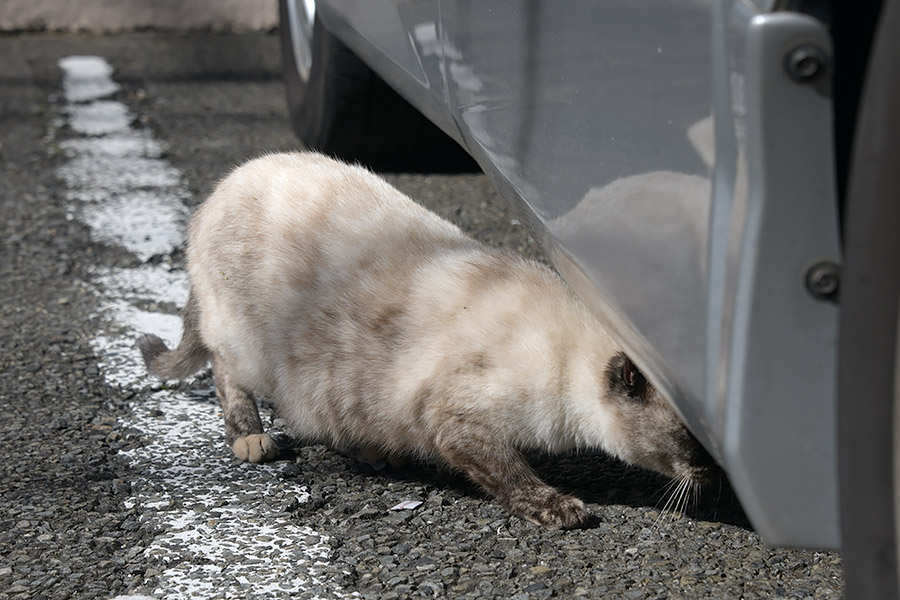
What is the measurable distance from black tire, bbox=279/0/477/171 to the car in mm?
2744

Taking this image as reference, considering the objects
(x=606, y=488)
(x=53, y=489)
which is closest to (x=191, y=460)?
(x=53, y=489)

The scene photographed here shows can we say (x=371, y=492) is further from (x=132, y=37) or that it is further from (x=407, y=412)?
(x=132, y=37)

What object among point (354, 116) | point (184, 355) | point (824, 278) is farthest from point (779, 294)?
point (354, 116)

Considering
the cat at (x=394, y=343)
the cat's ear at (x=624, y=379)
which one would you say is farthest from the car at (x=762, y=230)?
the cat at (x=394, y=343)

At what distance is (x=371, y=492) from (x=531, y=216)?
848 mm

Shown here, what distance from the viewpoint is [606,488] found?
2.66 meters

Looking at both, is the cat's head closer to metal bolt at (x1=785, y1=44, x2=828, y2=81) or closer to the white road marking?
the white road marking

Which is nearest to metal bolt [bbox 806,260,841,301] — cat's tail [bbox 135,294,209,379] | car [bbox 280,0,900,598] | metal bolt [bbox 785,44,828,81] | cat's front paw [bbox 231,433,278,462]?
car [bbox 280,0,900,598]

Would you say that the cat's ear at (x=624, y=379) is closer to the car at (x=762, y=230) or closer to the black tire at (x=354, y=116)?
the car at (x=762, y=230)

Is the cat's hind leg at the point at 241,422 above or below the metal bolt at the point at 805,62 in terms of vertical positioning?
below

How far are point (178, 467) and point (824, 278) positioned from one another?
182 cm

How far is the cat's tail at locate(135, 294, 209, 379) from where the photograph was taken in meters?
3.11

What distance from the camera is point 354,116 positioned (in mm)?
4711

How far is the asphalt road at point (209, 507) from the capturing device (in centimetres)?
219
